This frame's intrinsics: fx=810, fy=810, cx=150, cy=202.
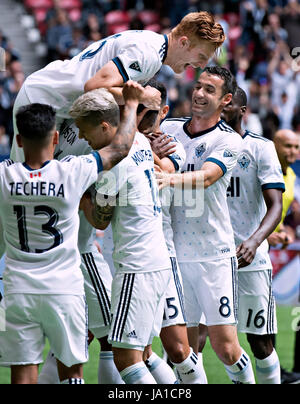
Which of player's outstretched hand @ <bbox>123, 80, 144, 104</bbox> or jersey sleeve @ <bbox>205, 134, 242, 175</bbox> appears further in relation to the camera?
jersey sleeve @ <bbox>205, 134, 242, 175</bbox>

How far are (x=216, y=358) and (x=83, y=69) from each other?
3.84 metres

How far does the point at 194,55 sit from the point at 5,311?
1.99 meters

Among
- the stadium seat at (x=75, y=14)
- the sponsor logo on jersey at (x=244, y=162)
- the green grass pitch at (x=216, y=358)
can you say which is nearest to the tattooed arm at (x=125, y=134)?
the sponsor logo on jersey at (x=244, y=162)

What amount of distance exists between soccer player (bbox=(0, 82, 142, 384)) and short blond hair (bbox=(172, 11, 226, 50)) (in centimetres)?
121

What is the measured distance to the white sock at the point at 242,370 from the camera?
17.2 feet

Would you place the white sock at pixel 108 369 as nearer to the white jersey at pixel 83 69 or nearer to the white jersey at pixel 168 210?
the white jersey at pixel 168 210

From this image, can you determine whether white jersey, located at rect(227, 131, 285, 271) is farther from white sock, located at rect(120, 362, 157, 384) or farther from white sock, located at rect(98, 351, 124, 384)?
white sock, located at rect(120, 362, 157, 384)

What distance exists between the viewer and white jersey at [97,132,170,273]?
4.44 metres

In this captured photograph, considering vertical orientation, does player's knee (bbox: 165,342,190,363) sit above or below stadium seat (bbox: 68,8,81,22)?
below

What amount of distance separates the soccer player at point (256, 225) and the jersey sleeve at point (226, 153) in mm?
523

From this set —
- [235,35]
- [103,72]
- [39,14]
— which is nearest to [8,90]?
[39,14]

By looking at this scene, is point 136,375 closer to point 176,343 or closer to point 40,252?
point 176,343

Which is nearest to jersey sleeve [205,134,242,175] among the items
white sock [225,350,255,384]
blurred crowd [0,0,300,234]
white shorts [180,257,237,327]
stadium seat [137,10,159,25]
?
white shorts [180,257,237,327]
